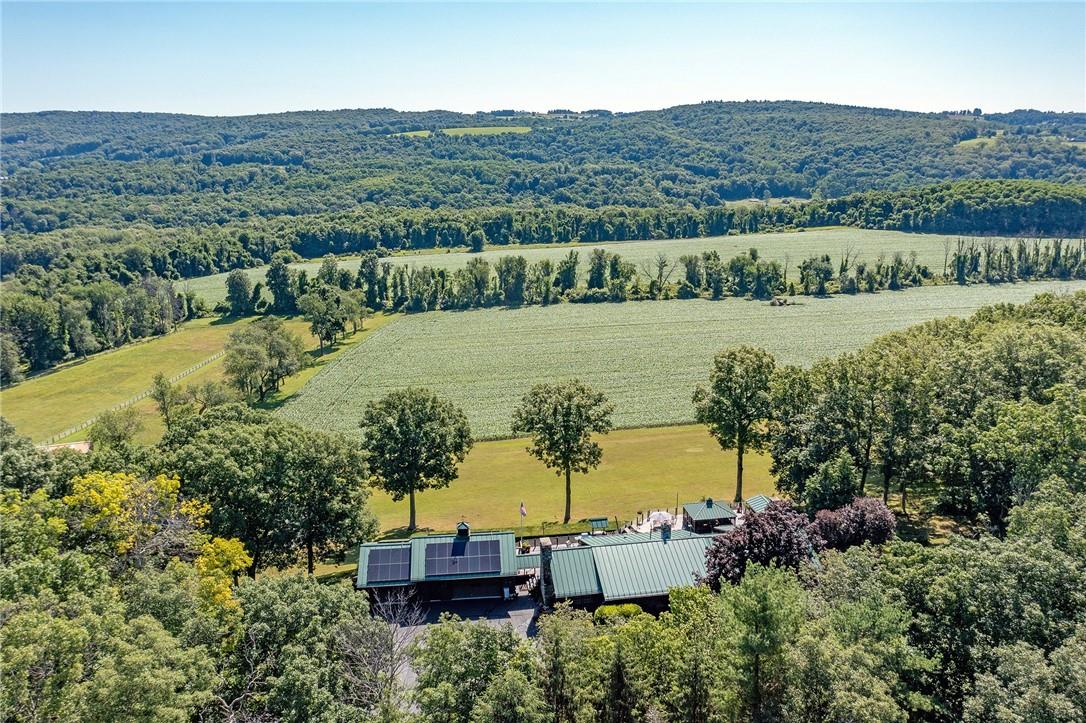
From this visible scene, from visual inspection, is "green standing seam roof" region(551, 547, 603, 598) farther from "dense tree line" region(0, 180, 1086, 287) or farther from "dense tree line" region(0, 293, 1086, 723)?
"dense tree line" region(0, 180, 1086, 287)

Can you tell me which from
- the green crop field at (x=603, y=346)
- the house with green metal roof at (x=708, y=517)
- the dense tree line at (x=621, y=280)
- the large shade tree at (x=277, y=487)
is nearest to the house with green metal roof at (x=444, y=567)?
the large shade tree at (x=277, y=487)

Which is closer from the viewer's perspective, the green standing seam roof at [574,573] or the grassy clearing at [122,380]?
the green standing seam roof at [574,573]

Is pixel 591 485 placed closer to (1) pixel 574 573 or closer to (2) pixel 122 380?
(1) pixel 574 573

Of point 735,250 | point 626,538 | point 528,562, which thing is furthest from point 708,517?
point 735,250

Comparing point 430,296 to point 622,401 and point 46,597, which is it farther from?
point 46,597

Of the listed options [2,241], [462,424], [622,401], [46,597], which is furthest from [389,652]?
[2,241]

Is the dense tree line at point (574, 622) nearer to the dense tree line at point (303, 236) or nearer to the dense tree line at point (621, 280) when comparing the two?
the dense tree line at point (621, 280)
